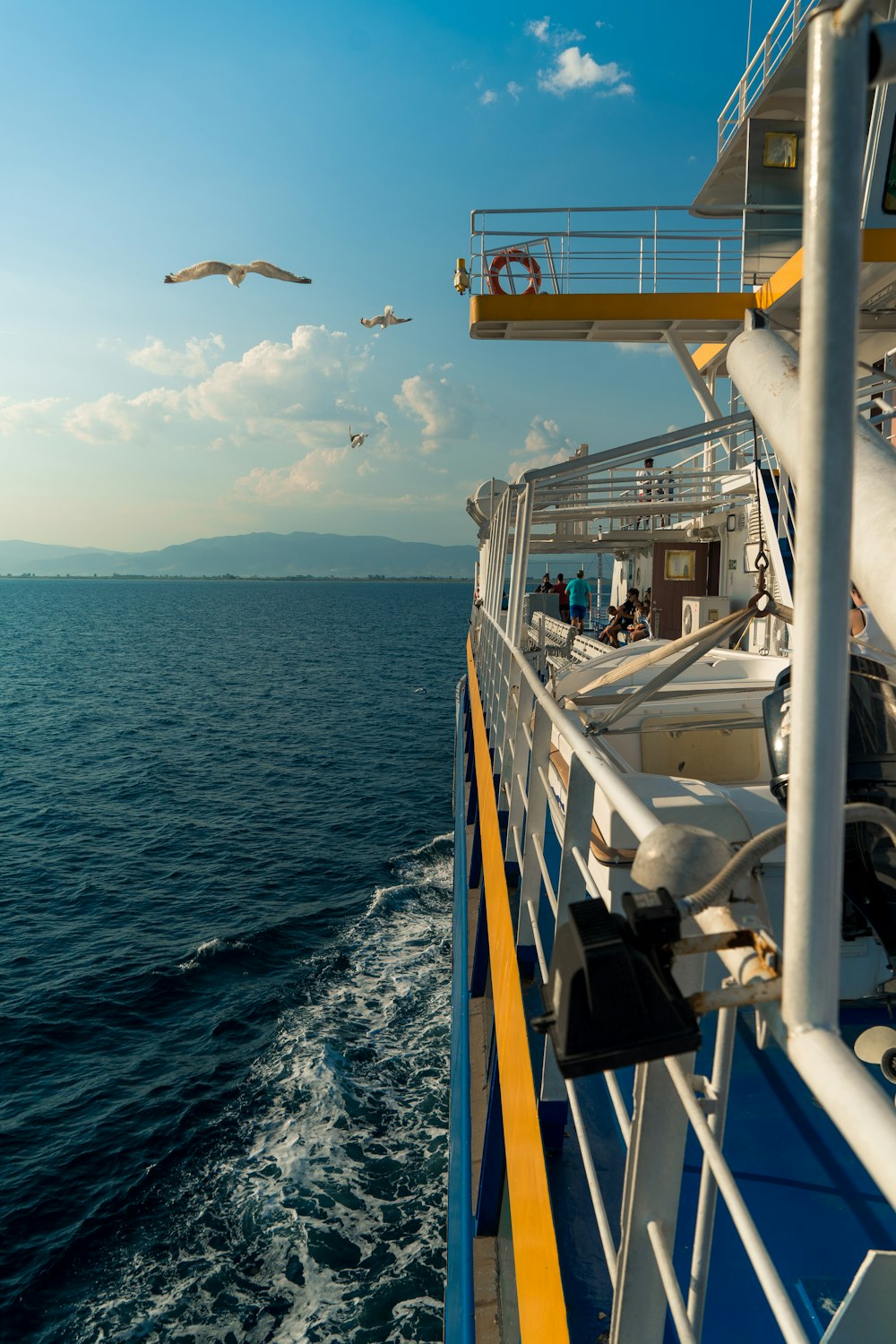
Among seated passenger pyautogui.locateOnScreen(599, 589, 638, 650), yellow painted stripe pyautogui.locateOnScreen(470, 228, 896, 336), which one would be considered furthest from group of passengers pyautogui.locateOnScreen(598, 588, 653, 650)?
yellow painted stripe pyautogui.locateOnScreen(470, 228, 896, 336)

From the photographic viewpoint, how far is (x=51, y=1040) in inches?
471

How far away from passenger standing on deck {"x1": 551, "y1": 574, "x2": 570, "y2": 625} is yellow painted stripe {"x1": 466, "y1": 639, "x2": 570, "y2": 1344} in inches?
723

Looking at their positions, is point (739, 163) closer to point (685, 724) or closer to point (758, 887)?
point (685, 724)

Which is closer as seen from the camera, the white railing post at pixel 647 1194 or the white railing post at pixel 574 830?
the white railing post at pixel 647 1194

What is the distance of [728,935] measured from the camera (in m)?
1.22

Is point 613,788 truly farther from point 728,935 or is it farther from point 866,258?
point 866,258

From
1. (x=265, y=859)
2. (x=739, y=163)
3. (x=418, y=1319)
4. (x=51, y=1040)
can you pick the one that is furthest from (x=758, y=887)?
(x=265, y=859)

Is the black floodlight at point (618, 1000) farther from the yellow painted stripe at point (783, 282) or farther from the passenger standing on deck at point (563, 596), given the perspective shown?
the passenger standing on deck at point (563, 596)

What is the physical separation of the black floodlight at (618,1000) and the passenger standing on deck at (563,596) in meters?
21.9

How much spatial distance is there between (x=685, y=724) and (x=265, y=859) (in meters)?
14.8

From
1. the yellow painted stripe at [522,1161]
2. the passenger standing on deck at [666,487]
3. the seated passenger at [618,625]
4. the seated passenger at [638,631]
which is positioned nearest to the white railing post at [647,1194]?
the yellow painted stripe at [522,1161]

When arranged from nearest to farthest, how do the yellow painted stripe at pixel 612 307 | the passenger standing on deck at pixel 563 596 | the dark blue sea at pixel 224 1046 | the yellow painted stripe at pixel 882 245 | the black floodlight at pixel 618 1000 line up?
the black floodlight at pixel 618 1000
the dark blue sea at pixel 224 1046
the yellow painted stripe at pixel 882 245
the yellow painted stripe at pixel 612 307
the passenger standing on deck at pixel 563 596

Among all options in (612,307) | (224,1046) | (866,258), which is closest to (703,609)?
(612,307)

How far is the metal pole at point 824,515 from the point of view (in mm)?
989
